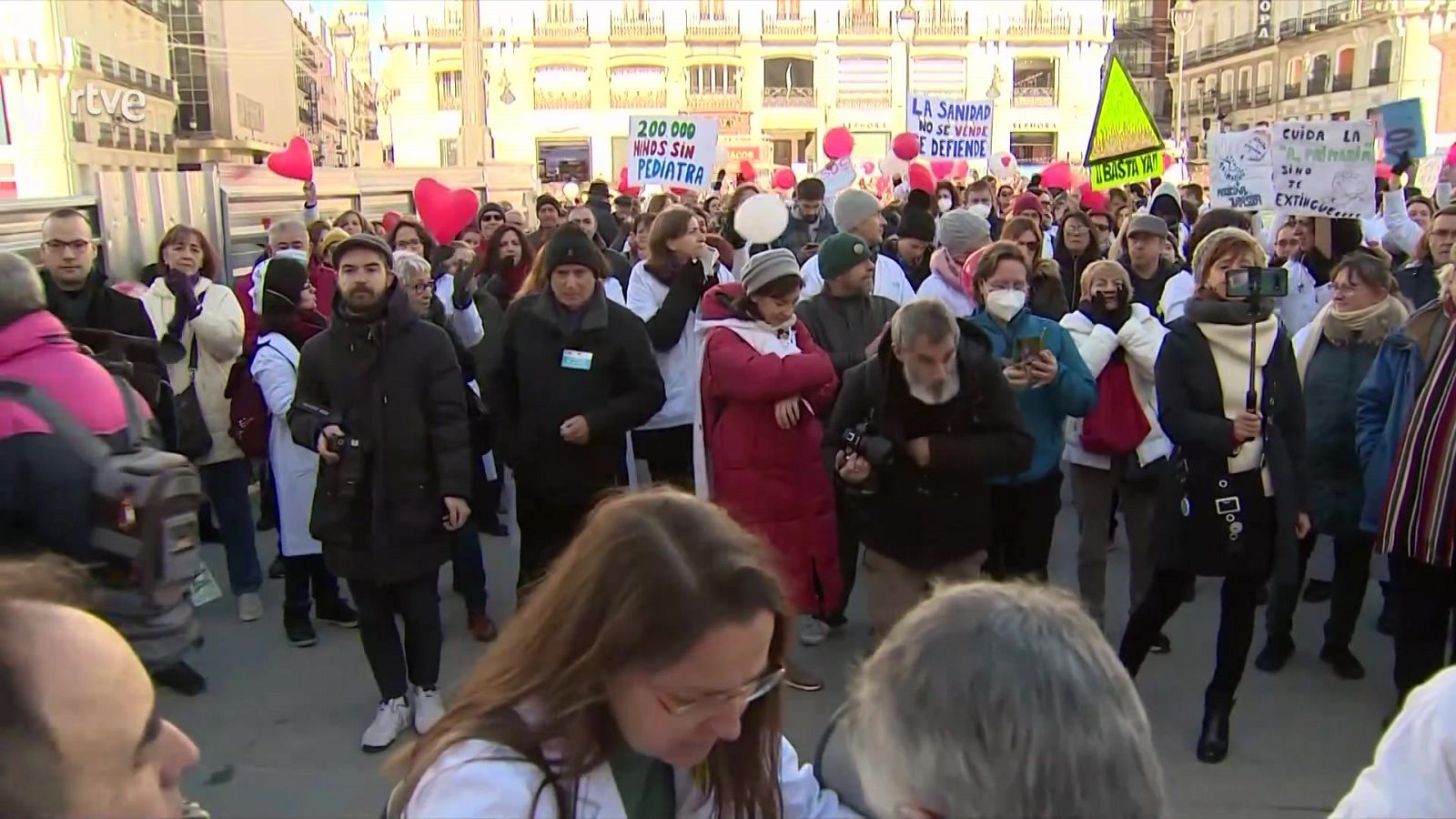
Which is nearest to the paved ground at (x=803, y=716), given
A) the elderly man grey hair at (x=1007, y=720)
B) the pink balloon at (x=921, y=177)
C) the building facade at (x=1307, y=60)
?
the elderly man grey hair at (x=1007, y=720)

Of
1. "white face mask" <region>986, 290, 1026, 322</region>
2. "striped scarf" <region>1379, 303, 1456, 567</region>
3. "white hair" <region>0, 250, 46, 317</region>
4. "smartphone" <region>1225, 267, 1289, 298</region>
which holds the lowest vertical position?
"striped scarf" <region>1379, 303, 1456, 567</region>

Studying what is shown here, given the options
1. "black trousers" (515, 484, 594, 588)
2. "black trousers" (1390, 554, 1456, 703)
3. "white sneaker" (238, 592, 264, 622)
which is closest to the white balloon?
"black trousers" (515, 484, 594, 588)

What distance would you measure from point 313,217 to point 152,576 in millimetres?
7575

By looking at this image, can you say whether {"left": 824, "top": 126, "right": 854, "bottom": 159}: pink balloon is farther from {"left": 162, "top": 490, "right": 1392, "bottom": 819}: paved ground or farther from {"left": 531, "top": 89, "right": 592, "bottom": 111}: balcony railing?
{"left": 531, "top": 89, "right": 592, "bottom": 111}: balcony railing

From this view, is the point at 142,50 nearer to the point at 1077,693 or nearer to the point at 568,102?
the point at 568,102

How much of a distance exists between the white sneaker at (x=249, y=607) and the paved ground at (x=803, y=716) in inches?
2.3

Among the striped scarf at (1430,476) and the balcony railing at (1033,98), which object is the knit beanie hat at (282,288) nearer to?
the striped scarf at (1430,476)

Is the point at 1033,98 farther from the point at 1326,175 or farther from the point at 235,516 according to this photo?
the point at 235,516

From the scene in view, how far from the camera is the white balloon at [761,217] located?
725 centimetres

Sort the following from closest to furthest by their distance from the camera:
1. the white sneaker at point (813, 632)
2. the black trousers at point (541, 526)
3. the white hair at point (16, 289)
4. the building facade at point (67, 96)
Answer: the white hair at point (16, 289) < the black trousers at point (541, 526) < the white sneaker at point (813, 632) < the building facade at point (67, 96)

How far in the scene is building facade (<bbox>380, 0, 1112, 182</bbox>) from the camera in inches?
2032

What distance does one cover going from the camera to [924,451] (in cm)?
385

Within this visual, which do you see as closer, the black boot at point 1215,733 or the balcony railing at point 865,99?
the black boot at point 1215,733

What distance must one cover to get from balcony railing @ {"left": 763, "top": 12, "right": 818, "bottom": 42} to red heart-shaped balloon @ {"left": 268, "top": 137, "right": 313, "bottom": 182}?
1793 inches
